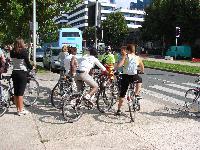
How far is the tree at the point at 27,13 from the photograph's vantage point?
24516mm

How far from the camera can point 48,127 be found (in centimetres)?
830

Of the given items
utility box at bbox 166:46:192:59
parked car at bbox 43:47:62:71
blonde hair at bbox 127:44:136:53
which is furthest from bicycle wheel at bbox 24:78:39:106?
utility box at bbox 166:46:192:59

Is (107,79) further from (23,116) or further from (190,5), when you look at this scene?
(190,5)

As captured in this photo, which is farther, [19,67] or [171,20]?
[171,20]

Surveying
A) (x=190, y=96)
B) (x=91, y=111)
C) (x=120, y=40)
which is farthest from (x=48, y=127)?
(x=120, y=40)

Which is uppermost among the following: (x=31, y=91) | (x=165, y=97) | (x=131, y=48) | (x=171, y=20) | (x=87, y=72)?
(x=171, y=20)

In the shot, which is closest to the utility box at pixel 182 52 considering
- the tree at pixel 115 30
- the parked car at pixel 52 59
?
the parked car at pixel 52 59

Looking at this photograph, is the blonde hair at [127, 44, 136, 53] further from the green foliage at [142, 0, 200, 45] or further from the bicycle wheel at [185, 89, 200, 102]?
the green foliage at [142, 0, 200, 45]

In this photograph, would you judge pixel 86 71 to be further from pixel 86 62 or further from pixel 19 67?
pixel 19 67

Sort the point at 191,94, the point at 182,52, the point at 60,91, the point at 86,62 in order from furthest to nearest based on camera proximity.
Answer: the point at 182,52 < the point at 191,94 < the point at 60,91 < the point at 86,62

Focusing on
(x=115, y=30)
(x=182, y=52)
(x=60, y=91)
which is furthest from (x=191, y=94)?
(x=115, y=30)

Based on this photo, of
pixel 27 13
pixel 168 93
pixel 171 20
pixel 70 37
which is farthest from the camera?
pixel 171 20

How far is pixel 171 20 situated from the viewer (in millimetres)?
69375

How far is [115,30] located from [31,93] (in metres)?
89.6
